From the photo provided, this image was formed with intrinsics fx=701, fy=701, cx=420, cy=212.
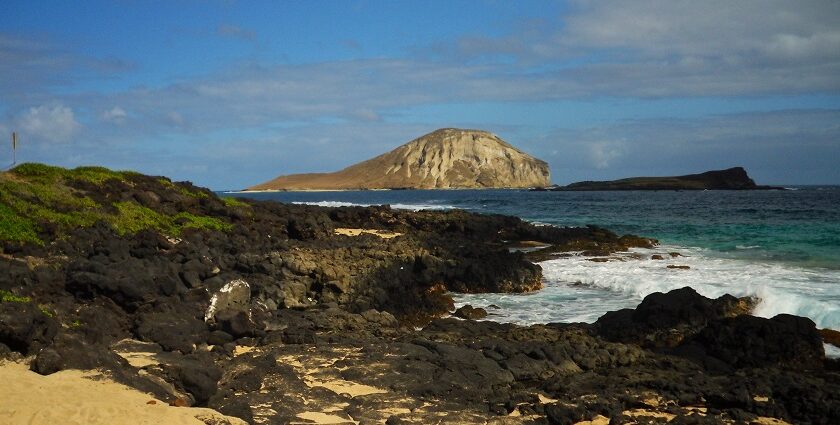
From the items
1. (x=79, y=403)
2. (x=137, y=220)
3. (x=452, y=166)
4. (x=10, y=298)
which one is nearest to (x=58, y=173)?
(x=137, y=220)

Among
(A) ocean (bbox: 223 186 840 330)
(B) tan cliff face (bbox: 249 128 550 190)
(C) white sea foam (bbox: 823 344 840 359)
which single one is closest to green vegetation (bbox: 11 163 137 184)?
(A) ocean (bbox: 223 186 840 330)

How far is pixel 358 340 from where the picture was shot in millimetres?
11273

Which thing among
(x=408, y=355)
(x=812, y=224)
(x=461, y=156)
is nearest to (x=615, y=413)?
(x=408, y=355)

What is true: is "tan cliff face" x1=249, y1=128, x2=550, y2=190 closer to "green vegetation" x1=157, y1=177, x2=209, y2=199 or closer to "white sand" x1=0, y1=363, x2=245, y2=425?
"green vegetation" x1=157, y1=177, x2=209, y2=199

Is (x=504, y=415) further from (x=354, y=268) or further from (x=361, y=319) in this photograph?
(x=354, y=268)

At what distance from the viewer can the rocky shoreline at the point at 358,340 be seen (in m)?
8.23

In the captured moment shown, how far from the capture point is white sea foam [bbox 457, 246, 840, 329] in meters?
15.2

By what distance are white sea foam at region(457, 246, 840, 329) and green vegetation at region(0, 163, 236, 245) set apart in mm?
10186

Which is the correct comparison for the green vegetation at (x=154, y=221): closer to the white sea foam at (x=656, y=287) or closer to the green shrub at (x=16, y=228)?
the green shrub at (x=16, y=228)

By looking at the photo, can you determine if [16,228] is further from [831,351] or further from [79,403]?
[831,351]

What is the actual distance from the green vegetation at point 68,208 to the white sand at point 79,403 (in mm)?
9831

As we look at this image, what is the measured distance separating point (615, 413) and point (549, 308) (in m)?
8.28

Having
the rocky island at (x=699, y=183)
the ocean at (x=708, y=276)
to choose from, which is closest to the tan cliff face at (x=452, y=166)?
the rocky island at (x=699, y=183)

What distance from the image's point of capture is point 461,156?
177875 millimetres
